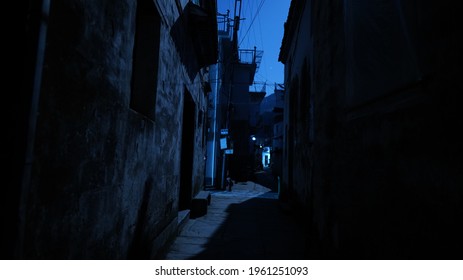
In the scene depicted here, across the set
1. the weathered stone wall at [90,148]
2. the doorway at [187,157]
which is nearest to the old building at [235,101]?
the doorway at [187,157]

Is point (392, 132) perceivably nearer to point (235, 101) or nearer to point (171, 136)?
point (171, 136)

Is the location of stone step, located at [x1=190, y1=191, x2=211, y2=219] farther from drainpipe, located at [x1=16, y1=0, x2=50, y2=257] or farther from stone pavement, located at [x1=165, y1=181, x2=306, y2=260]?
drainpipe, located at [x1=16, y1=0, x2=50, y2=257]

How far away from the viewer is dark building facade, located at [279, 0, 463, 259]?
172cm

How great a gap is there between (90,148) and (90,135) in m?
0.10

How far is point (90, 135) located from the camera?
1988 mm

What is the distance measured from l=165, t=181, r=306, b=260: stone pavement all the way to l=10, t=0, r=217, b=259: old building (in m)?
0.88

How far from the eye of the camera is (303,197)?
7.48 m

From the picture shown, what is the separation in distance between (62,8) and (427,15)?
234cm

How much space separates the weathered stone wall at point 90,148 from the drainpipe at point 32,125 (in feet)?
0.16

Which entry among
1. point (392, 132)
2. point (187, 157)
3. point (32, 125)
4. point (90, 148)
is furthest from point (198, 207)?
point (32, 125)

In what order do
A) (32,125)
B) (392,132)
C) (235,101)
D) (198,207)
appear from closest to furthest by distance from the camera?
(32,125) → (392,132) → (198,207) → (235,101)

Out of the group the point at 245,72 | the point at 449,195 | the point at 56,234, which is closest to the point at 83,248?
the point at 56,234

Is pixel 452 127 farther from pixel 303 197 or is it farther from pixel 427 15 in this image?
pixel 303 197

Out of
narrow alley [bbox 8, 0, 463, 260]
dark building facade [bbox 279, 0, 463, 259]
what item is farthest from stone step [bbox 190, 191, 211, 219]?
dark building facade [bbox 279, 0, 463, 259]
